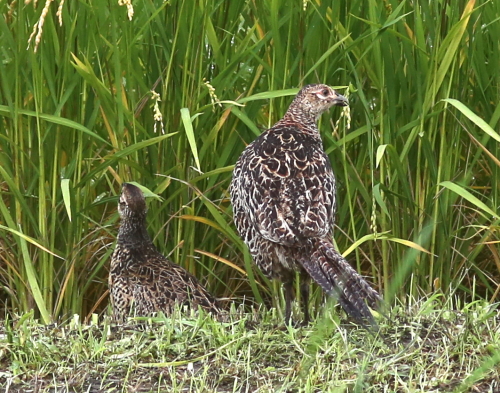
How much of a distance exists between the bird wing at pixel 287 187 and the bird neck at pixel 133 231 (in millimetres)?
795

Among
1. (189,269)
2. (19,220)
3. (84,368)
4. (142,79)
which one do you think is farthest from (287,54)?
(84,368)

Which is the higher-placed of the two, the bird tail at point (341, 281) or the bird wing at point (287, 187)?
the bird wing at point (287, 187)

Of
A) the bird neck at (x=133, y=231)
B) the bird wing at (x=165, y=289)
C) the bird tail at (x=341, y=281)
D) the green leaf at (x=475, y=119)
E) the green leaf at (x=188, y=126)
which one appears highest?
the green leaf at (x=188, y=126)

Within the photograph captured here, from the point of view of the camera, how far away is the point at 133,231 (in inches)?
222

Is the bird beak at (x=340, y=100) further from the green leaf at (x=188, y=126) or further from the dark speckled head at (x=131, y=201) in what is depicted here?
the dark speckled head at (x=131, y=201)

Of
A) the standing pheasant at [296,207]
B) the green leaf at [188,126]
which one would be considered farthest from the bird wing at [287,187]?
the green leaf at [188,126]

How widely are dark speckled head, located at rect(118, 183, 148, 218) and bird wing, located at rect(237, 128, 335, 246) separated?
0.64 m

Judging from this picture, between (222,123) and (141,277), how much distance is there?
927 millimetres

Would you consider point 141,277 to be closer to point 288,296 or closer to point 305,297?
point 288,296

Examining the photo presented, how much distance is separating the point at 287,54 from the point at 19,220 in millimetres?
1690

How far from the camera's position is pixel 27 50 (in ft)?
17.5

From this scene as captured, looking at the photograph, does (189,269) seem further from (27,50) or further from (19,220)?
(27,50)

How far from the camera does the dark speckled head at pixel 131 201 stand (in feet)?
18.1

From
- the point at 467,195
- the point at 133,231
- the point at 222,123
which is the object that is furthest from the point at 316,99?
the point at 133,231
